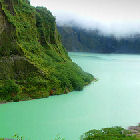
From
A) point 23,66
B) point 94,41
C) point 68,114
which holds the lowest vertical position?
point 68,114

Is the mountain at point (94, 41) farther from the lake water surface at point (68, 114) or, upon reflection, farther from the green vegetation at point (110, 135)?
the green vegetation at point (110, 135)

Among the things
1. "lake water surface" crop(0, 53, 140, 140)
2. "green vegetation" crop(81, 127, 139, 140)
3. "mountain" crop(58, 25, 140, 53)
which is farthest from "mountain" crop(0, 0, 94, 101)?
"mountain" crop(58, 25, 140, 53)

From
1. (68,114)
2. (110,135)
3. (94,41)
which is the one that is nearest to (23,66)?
(68,114)

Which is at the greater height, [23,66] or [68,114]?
[23,66]

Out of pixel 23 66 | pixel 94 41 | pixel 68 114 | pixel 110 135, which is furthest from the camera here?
pixel 94 41

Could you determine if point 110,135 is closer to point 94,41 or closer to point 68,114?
point 68,114

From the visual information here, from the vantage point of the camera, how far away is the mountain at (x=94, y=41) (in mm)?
91250

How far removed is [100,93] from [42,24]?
1047 centimetres

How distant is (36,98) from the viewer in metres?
16.7

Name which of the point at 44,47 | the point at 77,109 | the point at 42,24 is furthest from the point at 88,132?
the point at 42,24

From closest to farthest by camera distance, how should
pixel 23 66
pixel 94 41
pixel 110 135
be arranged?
pixel 110 135, pixel 23 66, pixel 94 41

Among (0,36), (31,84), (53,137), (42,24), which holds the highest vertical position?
(42,24)

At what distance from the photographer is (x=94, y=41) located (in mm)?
98000

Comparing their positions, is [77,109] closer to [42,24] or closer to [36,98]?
[36,98]
